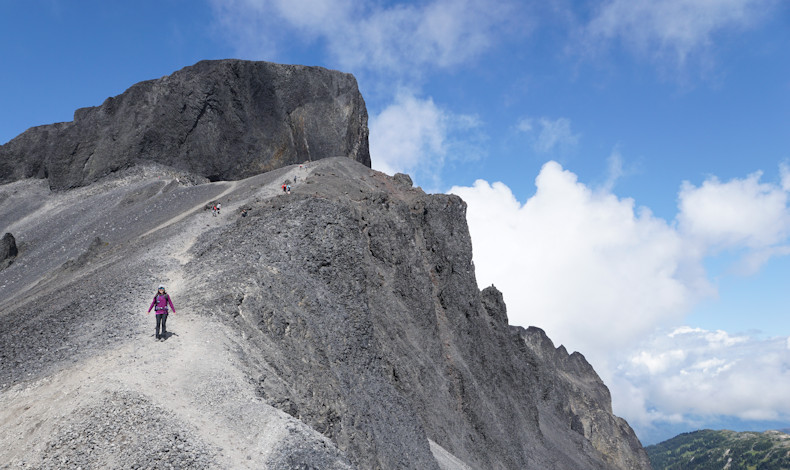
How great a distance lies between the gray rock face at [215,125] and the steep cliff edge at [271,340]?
13701 millimetres

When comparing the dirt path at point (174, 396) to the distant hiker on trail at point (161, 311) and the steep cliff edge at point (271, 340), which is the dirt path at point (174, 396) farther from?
the distant hiker on trail at point (161, 311)

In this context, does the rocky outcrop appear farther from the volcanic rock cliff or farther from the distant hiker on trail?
the distant hiker on trail

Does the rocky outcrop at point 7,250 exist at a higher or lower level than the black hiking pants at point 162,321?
higher

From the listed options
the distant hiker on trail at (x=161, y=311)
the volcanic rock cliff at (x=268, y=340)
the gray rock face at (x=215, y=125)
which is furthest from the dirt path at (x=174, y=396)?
the gray rock face at (x=215, y=125)

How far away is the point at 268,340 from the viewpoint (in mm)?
20250

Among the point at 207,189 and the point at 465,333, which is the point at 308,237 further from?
the point at 207,189

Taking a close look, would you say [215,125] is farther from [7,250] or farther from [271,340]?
[271,340]

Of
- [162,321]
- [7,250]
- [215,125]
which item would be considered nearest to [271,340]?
[162,321]

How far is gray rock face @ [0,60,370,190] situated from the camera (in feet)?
246

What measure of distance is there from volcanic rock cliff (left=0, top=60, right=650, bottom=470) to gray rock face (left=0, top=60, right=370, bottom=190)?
45.9ft

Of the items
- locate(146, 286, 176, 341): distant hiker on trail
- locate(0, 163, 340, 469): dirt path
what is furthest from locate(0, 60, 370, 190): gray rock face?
locate(0, 163, 340, 469): dirt path

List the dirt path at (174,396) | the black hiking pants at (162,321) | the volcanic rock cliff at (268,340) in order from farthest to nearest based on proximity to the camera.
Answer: the black hiking pants at (162,321), the volcanic rock cliff at (268,340), the dirt path at (174,396)

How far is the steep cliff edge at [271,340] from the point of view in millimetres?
13602

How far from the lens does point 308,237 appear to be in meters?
28.8
